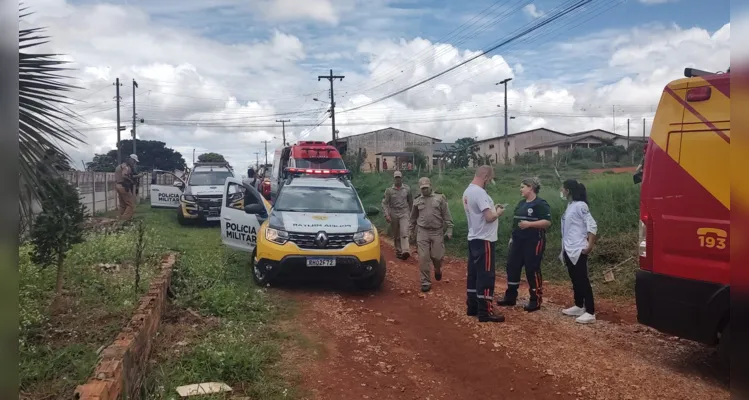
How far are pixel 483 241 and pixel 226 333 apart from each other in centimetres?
305

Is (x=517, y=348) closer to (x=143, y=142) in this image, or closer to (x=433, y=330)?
(x=433, y=330)

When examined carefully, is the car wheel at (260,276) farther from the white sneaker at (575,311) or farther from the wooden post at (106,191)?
the wooden post at (106,191)

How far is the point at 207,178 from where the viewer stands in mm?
16500

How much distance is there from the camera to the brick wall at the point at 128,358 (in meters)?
2.93

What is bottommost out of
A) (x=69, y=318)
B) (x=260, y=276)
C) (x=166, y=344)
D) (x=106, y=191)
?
(x=166, y=344)

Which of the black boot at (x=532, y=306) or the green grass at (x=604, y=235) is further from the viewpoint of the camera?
the green grass at (x=604, y=235)

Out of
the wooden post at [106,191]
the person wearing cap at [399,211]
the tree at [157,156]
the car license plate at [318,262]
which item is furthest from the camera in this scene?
the tree at [157,156]

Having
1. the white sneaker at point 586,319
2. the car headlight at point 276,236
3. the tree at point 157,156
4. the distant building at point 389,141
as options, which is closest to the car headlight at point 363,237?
the car headlight at point 276,236

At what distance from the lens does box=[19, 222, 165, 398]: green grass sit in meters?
3.51

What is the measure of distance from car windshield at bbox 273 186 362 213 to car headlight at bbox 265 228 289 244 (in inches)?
30.3

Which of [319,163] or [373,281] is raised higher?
[319,163]

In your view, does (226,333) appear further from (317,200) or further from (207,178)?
(207,178)

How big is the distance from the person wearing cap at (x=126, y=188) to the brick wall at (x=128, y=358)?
29.4 ft

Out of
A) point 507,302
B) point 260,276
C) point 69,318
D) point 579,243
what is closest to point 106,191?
point 260,276
